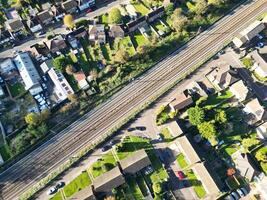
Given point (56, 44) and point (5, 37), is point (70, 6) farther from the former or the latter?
point (5, 37)

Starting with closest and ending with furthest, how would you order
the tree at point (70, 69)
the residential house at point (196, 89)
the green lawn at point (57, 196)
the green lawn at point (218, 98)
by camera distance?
1. the green lawn at point (57, 196)
2. the green lawn at point (218, 98)
3. the residential house at point (196, 89)
4. the tree at point (70, 69)

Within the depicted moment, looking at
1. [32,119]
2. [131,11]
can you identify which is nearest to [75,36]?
[131,11]

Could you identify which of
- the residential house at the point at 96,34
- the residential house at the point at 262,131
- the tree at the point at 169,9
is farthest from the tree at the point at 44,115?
the residential house at the point at 262,131

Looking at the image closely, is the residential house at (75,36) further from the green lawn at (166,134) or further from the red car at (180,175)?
the red car at (180,175)

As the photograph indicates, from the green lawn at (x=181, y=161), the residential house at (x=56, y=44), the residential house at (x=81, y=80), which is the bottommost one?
the green lawn at (x=181, y=161)

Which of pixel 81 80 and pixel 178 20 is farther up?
pixel 178 20

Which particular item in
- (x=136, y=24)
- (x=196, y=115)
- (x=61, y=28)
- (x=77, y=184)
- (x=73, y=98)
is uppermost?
(x=61, y=28)

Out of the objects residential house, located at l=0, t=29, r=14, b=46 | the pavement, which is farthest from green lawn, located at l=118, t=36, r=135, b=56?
residential house, located at l=0, t=29, r=14, b=46
